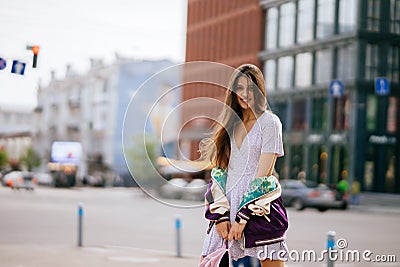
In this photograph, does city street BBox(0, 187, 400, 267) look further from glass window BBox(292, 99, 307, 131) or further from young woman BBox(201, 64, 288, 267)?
glass window BBox(292, 99, 307, 131)

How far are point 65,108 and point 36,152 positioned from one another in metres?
7.63

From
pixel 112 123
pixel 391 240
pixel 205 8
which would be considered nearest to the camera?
pixel 391 240

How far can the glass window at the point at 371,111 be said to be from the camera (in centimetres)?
4575

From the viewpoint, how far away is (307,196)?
110 feet

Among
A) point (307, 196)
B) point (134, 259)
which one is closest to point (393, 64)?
point (307, 196)

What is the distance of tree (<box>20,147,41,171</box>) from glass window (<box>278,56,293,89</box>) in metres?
35.7

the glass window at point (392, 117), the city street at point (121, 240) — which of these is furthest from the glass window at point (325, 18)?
the city street at point (121, 240)

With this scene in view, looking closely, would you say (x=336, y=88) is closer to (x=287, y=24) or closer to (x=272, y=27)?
(x=287, y=24)

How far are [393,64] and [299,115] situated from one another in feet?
24.6

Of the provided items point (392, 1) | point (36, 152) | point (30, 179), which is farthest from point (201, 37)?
point (36, 152)

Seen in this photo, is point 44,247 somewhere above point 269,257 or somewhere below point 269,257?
below

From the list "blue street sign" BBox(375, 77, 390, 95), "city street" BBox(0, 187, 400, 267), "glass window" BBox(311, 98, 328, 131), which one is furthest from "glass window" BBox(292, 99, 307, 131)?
"city street" BBox(0, 187, 400, 267)

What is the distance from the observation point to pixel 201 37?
46.1m

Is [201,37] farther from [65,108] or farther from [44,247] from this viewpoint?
[65,108]
